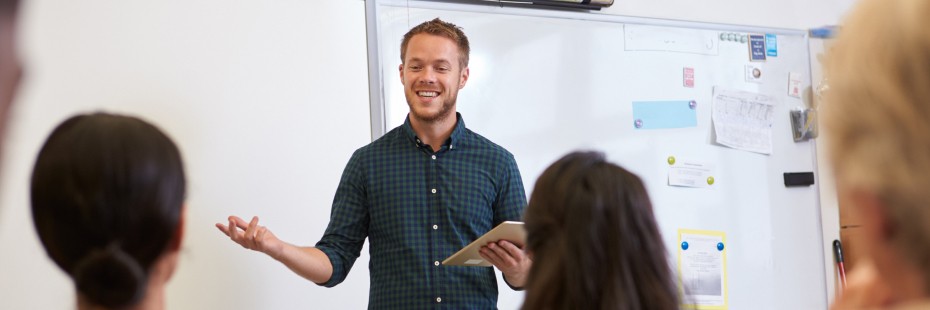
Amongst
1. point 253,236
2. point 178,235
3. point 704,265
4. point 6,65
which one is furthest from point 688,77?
point 6,65

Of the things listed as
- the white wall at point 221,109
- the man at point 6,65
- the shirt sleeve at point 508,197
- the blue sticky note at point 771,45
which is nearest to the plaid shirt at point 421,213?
the shirt sleeve at point 508,197

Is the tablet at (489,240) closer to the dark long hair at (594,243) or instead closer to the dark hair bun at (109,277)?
the dark long hair at (594,243)

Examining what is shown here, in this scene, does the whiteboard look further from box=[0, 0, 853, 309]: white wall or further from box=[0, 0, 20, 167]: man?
box=[0, 0, 20, 167]: man

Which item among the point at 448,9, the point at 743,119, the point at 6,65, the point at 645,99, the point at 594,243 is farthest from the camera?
the point at 743,119

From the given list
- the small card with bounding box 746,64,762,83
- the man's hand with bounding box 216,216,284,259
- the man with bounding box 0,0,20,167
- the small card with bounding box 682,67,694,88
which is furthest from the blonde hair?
the small card with bounding box 746,64,762,83

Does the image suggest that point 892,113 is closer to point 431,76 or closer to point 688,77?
point 431,76

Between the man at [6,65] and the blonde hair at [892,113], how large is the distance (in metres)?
0.41

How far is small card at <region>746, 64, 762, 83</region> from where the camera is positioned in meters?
3.58

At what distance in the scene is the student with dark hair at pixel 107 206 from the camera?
938 millimetres

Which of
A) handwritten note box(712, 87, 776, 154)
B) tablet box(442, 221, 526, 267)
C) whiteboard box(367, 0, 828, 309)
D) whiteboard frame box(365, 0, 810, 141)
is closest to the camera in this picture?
tablet box(442, 221, 526, 267)

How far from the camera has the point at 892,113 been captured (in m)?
0.47

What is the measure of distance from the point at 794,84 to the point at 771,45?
19cm

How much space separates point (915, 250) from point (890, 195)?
32 mm

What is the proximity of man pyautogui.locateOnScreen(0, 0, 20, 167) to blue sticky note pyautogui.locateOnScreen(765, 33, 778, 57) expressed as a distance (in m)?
3.65
